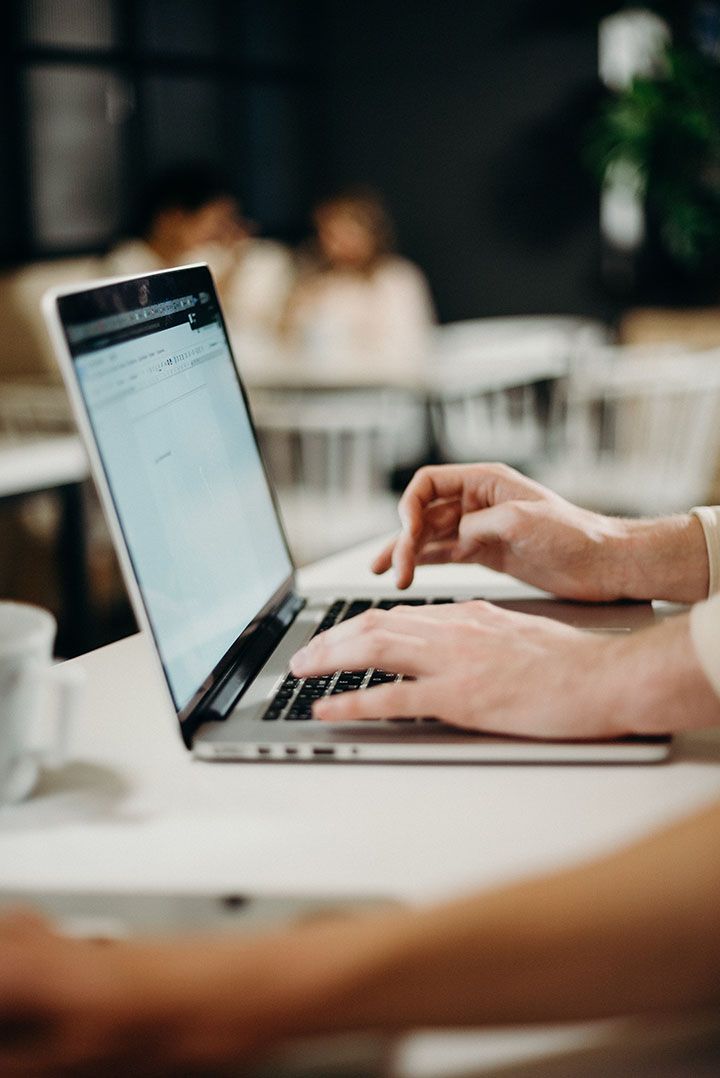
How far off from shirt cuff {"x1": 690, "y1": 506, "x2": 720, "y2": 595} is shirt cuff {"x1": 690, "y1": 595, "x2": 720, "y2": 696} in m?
0.32

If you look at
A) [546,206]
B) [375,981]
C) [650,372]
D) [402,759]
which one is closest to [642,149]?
[546,206]

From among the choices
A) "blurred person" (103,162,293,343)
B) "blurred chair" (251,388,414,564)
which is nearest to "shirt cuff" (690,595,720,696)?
"blurred chair" (251,388,414,564)

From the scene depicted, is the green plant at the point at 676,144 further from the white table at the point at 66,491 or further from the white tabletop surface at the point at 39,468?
the white tabletop surface at the point at 39,468

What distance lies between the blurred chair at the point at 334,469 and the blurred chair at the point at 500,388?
0.70 feet

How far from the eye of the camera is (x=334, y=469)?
10.1ft

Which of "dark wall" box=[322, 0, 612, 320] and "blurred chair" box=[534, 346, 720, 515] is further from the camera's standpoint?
"dark wall" box=[322, 0, 612, 320]

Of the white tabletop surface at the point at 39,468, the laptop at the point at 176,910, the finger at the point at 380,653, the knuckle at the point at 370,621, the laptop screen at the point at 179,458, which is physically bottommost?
the white tabletop surface at the point at 39,468

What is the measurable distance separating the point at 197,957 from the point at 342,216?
4465 millimetres

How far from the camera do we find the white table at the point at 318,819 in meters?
0.68

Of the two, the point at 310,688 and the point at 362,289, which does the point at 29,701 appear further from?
the point at 362,289

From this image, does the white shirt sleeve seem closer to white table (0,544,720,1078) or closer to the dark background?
white table (0,544,720,1078)

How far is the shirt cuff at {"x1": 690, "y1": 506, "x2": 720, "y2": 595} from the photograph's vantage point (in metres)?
1.09

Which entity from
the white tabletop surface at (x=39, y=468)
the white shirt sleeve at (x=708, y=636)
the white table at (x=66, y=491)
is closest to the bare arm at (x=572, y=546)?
the white shirt sleeve at (x=708, y=636)

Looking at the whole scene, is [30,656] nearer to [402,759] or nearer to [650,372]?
[402,759]
